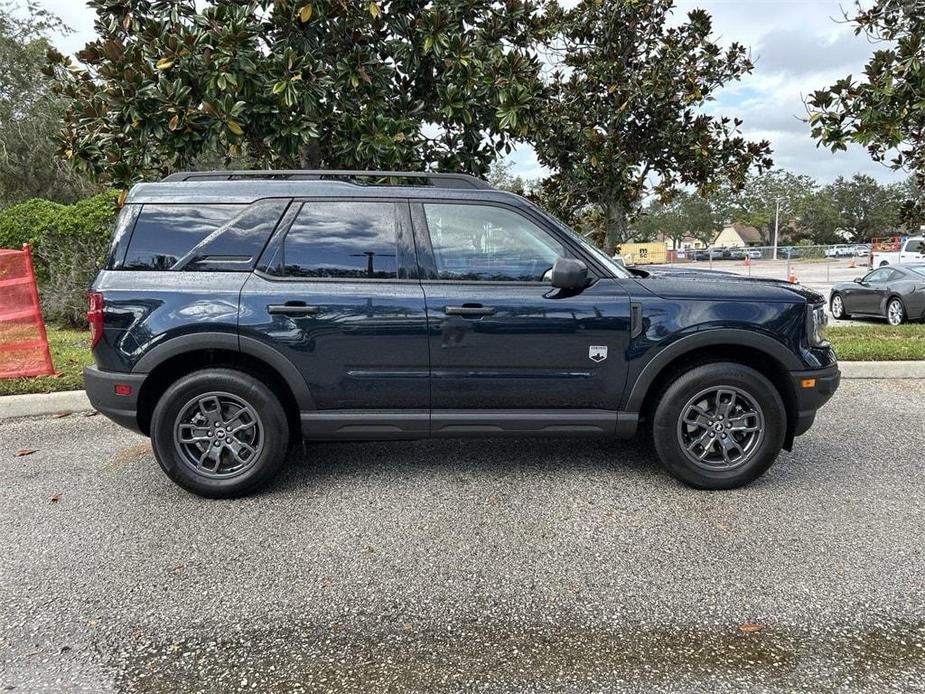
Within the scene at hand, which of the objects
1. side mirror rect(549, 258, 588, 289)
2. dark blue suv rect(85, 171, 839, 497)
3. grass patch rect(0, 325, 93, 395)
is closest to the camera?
side mirror rect(549, 258, 588, 289)

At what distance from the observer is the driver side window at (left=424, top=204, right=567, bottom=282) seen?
150 inches

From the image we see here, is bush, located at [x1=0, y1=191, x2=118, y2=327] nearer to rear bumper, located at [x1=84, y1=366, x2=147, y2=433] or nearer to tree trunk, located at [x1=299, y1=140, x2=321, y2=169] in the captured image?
tree trunk, located at [x1=299, y1=140, x2=321, y2=169]

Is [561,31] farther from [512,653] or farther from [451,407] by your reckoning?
[512,653]

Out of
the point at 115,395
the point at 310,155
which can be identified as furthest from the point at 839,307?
the point at 115,395

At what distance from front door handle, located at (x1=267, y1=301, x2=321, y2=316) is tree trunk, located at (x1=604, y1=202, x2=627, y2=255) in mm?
6774

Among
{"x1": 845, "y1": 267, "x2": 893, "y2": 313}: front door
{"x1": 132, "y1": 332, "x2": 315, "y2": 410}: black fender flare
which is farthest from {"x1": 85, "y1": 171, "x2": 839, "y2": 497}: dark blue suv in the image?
{"x1": 845, "y1": 267, "x2": 893, "y2": 313}: front door

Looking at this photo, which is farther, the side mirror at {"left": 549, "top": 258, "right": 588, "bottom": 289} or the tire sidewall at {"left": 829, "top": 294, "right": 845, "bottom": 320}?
the tire sidewall at {"left": 829, "top": 294, "right": 845, "bottom": 320}

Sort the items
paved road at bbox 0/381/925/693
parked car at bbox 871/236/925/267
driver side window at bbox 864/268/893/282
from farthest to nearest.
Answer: parked car at bbox 871/236/925/267, driver side window at bbox 864/268/893/282, paved road at bbox 0/381/925/693

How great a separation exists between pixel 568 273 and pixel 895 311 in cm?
1145

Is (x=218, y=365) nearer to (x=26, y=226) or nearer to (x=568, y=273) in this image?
(x=568, y=273)

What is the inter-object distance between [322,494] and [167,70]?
4.21 metres

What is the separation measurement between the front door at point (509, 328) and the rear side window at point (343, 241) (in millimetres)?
208

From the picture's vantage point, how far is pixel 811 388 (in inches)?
150

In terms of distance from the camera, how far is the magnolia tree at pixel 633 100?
835 cm
